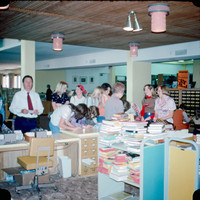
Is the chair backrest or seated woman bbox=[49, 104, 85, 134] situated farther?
seated woman bbox=[49, 104, 85, 134]

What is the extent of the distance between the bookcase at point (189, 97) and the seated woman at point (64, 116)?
238 inches

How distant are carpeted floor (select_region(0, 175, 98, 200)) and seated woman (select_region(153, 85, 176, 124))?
1896 mm

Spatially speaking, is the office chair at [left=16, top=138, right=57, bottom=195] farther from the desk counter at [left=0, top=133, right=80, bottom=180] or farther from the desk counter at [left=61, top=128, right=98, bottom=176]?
the desk counter at [left=61, top=128, right=98, bottom=176]

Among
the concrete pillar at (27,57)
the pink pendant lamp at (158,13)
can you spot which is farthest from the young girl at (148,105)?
the concrete pillar at (27,57)

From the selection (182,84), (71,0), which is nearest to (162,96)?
(71,0)

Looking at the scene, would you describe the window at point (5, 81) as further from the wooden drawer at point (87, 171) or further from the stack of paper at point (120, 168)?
the stack of paper at point (120, 168)

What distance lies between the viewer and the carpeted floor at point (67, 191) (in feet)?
12.7

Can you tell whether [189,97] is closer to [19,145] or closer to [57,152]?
[57,152]

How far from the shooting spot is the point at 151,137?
301 cm

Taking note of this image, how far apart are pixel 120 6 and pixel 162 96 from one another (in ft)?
7.92

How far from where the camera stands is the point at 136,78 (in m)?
9.20

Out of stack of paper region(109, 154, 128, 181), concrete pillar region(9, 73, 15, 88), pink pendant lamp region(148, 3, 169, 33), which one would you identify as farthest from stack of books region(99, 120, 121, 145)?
concrete pillar region(9, 73, 15, 88)

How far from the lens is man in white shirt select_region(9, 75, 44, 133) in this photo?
16.0 ft

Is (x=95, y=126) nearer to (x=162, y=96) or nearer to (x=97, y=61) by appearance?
(x=162, y=96)
